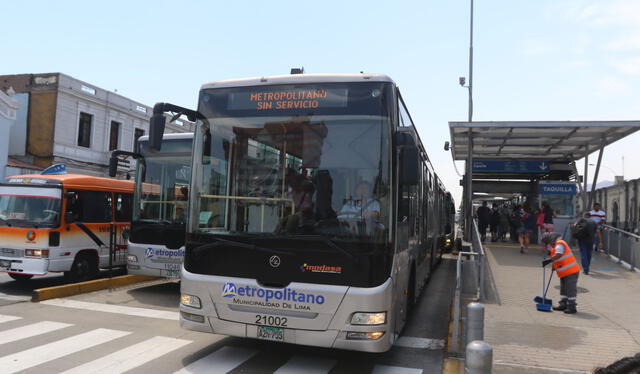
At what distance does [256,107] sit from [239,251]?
164 centimetres

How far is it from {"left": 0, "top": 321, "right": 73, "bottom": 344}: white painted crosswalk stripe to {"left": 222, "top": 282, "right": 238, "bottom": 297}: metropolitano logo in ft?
10.5

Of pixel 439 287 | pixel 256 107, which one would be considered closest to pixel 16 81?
pixel 439 287

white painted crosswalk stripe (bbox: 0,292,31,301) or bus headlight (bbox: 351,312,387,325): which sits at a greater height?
bus headlight (bbox: 351,312,387,325)

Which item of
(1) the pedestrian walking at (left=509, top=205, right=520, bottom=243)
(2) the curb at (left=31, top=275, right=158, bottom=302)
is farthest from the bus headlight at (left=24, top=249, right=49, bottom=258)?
(1) the pedestrian walking at (left=509, top=205, right=520, bottom=243)

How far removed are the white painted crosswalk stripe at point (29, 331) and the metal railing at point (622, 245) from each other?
1351 cm

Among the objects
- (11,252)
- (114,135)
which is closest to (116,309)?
(11,252)

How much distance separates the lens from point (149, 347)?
21.3 ft

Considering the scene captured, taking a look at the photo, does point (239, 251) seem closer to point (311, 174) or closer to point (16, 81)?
point (311, 174)

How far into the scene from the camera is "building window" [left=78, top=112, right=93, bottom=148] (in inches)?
1233

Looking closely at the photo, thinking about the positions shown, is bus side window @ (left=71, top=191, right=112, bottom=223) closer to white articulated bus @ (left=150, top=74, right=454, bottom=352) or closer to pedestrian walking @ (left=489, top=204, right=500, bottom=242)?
white articulated bus @ (left=150, top=74, right=454, bottom=352)

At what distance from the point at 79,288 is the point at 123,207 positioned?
3.03 meters

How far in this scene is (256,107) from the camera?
231 inches

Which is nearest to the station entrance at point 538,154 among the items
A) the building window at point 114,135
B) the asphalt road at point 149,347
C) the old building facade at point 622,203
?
the old building facade at point 622,203

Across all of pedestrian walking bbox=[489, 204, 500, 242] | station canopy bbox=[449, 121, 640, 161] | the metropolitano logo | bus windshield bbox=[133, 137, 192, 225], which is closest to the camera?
the metropolitano logo
